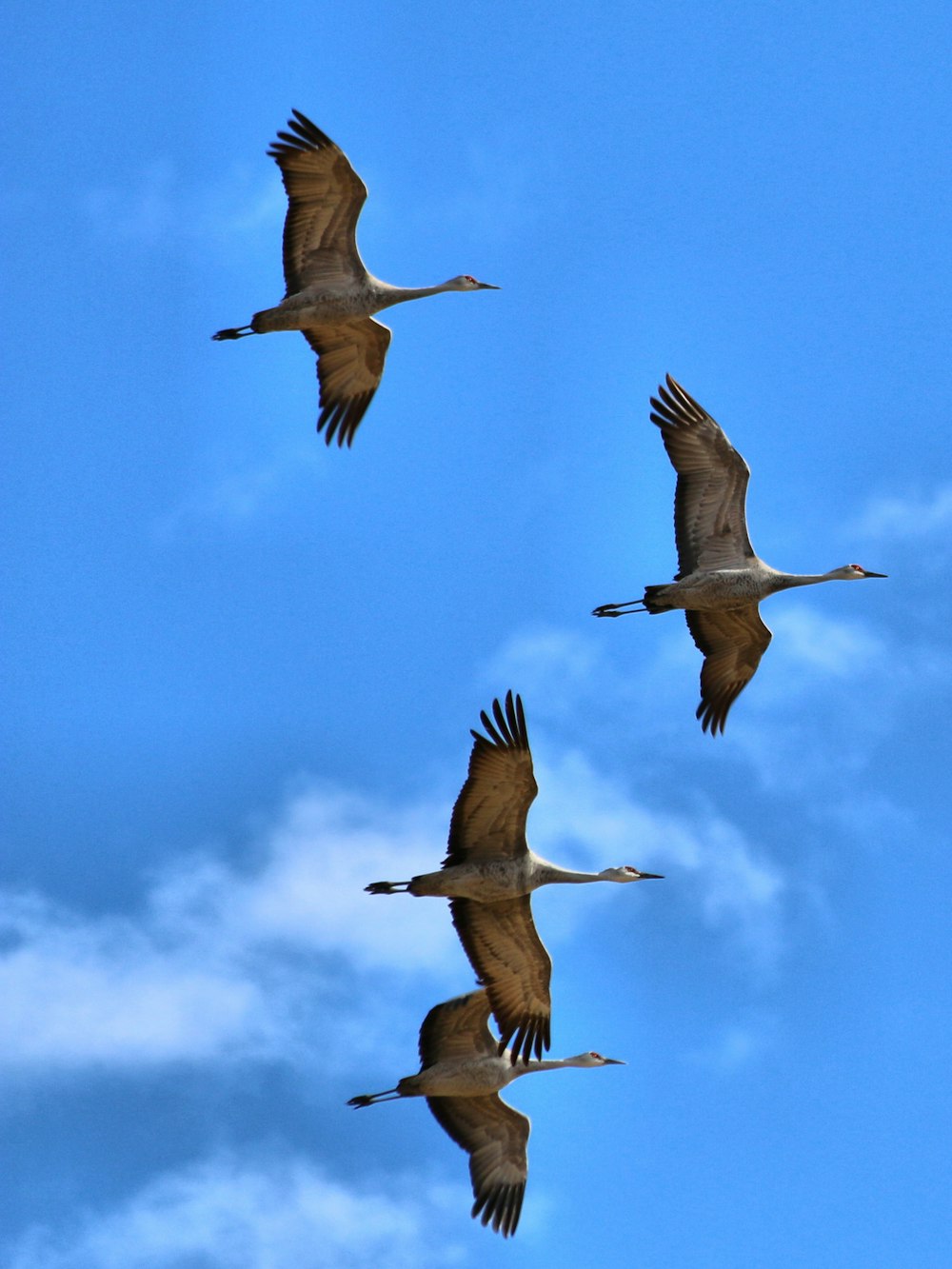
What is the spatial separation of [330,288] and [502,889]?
783 cm

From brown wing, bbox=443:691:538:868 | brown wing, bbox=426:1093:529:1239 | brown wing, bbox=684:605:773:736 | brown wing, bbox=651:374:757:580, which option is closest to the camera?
brown wing, bbox=443:691:538:868

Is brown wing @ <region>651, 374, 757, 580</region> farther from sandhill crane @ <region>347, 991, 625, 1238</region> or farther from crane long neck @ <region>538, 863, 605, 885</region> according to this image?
sandhill crane @ <region>347, 991, 625, 1238</region>

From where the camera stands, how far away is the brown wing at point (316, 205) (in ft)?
77.0

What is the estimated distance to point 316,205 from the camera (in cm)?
2389

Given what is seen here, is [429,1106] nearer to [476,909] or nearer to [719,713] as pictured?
[476,909]

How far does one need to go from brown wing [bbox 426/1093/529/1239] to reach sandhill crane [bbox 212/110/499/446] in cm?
869

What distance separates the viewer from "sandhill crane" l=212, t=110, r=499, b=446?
23562 millimetres

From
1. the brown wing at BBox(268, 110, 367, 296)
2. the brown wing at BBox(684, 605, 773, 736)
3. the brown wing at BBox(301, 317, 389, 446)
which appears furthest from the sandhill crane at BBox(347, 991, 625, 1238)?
the brown wing at BBox(268, 110, 367, 296)

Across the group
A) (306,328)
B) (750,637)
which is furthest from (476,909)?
(306,328)

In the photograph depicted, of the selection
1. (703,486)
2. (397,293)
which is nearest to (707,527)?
(703,486)

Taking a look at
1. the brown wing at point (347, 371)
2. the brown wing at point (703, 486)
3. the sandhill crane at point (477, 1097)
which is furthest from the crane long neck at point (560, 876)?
the brown wing at point (347, 371)

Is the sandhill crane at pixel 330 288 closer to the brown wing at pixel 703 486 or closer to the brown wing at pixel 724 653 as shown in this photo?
the brown wing at pixel 703 486

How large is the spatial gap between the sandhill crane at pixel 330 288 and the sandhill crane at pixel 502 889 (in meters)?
6.23

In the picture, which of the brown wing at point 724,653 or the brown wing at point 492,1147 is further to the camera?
the brown wing at point 724,653
